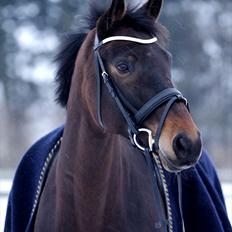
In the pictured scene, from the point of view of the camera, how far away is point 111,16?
3.50 m

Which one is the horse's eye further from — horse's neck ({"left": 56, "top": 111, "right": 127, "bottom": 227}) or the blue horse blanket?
the blue horse blanket

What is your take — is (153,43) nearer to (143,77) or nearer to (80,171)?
(143,77)

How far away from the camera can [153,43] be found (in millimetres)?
3406

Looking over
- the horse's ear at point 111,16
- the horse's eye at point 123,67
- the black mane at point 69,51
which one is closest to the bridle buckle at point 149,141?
the horse's eye at point 123,67

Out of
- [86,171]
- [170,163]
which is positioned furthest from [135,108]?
[86,171]

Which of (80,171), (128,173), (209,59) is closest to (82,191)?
(80,171)

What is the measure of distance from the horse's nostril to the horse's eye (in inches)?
19.2

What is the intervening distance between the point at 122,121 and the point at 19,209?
1.21 m

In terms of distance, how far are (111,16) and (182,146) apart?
864 mm

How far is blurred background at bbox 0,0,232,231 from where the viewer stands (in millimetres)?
16062

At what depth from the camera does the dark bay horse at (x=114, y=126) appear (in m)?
3.21

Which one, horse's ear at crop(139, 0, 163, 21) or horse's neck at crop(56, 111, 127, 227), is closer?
horse's neck at crop(56, 111, 127, 227)

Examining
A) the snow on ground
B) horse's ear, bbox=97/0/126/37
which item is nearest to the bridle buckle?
horse's ear, bbox=97/0/126/37

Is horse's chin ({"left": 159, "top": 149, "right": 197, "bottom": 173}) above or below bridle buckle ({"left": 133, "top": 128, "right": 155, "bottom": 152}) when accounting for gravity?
below
